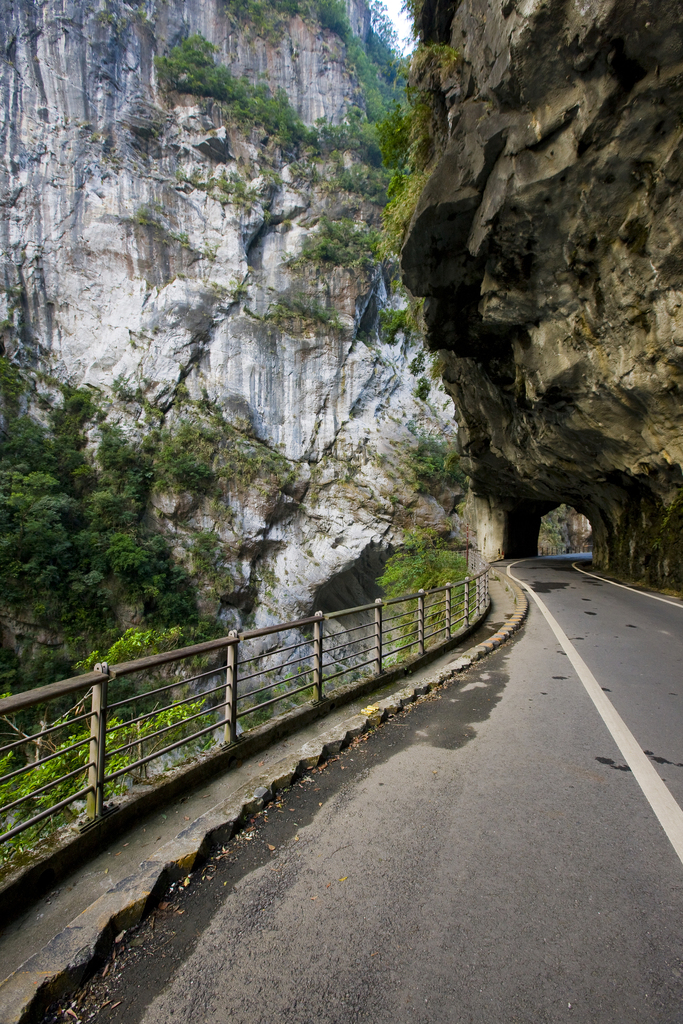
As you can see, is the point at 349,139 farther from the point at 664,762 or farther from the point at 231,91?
the point at 664,762

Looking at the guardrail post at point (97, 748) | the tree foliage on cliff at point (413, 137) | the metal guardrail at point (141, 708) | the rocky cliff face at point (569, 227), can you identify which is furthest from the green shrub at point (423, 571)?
the guardrail post at point (97, 748)

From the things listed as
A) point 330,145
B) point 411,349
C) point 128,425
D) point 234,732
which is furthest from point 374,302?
point 234,732

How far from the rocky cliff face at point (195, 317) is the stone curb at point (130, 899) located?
2154 centimetres

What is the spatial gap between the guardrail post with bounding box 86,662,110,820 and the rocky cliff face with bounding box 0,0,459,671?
A: 21913mm

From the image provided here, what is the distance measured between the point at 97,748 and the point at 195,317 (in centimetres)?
2960

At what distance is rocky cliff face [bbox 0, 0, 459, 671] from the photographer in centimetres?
2595

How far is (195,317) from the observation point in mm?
27797

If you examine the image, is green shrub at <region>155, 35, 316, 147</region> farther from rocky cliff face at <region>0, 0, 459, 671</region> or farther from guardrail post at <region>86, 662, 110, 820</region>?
guardrail post at <region>86, 662, 110, 820</region>

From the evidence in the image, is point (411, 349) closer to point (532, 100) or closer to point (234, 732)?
point (532, 100)

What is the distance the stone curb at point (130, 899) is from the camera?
5.58ft

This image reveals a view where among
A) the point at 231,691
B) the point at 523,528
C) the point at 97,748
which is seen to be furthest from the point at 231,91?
the point at 97,748

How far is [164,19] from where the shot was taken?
103 ft

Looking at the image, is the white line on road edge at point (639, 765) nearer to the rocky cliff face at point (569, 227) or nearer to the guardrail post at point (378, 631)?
the guardrail post at point (378, 631)

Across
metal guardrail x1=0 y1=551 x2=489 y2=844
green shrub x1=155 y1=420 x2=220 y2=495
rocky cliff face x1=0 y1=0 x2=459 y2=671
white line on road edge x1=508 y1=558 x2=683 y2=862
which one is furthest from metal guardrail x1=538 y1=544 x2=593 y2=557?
white line on road edge x1=508 y1=558 x2=683 y2=862
